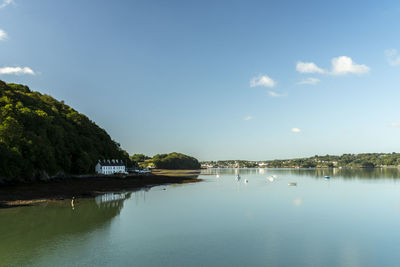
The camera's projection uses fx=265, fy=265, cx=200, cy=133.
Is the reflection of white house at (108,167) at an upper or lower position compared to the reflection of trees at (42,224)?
upper

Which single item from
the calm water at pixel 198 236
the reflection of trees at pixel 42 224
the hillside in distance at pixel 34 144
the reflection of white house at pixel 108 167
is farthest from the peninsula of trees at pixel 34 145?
the calm water at pixel 198 236

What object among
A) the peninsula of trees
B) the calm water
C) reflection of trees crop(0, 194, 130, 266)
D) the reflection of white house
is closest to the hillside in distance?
the peninsula of trees

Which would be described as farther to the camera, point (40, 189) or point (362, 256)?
point (40, 189)

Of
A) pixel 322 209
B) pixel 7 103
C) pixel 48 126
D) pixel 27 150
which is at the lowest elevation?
pixel 322 209

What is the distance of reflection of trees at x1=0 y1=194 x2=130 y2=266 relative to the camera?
20.4 m

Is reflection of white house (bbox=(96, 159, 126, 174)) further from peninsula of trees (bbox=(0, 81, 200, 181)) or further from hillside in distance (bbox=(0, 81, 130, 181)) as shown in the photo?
peninsula of trees (bbox=(0, 81, 200, 181))

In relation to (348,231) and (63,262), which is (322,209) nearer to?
(348,231)

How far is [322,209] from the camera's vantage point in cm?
4003

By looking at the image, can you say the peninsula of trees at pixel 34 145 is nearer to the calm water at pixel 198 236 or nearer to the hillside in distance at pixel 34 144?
the hillside in distance at pixel 34 144

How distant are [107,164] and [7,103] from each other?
139 ft

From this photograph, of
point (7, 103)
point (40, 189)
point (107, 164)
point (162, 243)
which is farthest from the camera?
point (107, 164)

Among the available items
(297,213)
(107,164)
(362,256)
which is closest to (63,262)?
(362,256)

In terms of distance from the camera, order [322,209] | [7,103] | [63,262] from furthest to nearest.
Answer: [7,103] → [322,209] → [63,262]

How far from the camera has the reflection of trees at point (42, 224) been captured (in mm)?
20381
